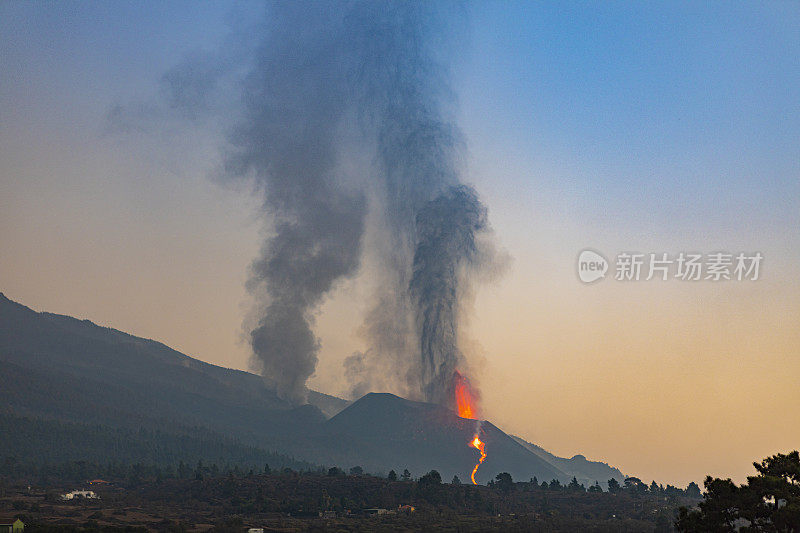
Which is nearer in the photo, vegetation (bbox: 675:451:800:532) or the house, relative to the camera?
vegetation (bbox: 675:451:800:532)

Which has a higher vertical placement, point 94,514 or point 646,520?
point 646,520

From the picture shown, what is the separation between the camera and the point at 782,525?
75375 mm

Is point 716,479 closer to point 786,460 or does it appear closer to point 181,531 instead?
point 786,460

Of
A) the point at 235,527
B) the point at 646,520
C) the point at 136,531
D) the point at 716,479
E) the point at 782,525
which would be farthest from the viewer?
the point at 646,520

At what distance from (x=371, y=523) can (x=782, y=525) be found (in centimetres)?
13131

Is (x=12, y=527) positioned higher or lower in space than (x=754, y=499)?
lower

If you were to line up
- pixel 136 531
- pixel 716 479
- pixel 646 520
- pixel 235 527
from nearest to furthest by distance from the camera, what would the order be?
pixel 716 479
pixel 136 531
pixel 235 527
pixel 646 520

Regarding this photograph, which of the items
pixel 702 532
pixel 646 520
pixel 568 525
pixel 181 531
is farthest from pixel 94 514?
pixel 702 532

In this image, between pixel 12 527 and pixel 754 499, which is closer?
pixel 754 499

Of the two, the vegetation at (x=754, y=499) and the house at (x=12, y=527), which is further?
the house at (x=12, y=527)

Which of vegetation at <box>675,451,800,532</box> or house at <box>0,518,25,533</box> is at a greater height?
vegetation at <box>675,451,800,532</box>

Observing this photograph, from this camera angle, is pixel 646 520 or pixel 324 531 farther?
pixel 646 520

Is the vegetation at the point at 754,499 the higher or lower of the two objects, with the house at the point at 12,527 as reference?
higher

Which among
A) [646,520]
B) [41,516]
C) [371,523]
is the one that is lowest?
[41,516]
